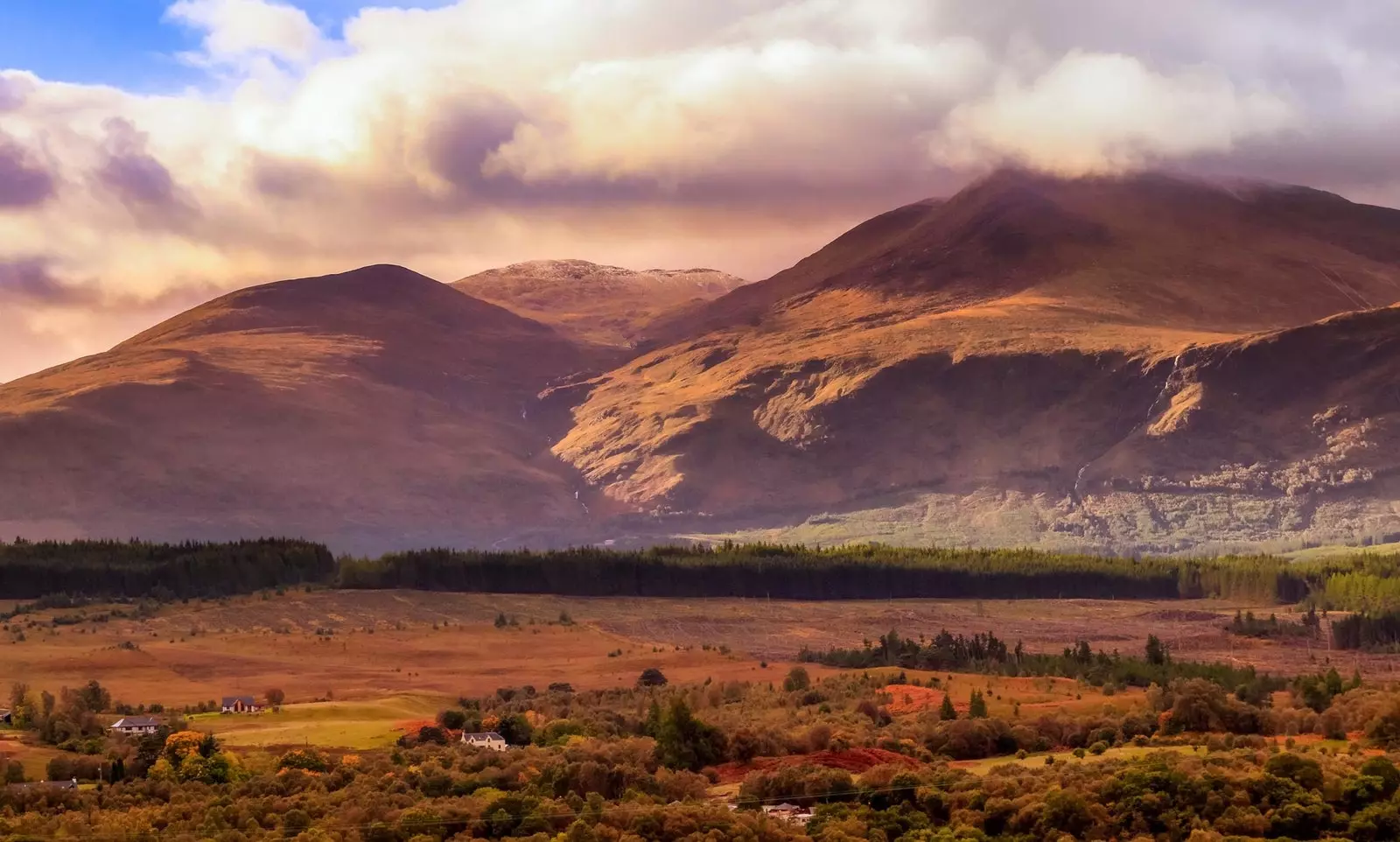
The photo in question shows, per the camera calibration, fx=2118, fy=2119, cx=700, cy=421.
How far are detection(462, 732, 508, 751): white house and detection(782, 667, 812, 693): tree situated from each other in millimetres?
19995

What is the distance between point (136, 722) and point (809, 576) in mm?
96855

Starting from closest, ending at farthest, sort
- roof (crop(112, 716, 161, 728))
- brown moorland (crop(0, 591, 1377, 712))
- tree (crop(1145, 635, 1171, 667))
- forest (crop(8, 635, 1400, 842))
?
forest (crop(8, 635, 1400, 842))
roof (crop(112, 716, 161, 728))
tree (crop(1145, 635, 1171, 667))
brown moorland (crop(0, 591, 1377, 712))

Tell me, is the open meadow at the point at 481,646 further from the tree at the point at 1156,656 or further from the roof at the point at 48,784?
the roof at the point at 48,784

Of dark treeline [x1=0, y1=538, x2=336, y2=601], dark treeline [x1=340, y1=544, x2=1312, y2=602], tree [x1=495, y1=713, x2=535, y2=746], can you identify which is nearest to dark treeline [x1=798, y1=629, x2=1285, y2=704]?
tree [x1=495, y1=713, x2=535, y2=746]

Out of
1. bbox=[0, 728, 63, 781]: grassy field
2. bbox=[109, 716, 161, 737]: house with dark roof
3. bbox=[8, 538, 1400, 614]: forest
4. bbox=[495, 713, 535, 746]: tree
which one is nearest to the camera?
bbox=[0, 728, 63, 781]: grassy field

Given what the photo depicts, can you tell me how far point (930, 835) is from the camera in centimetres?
5666

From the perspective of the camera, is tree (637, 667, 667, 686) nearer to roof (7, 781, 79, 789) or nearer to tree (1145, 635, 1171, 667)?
tree (1145, 635, 1171, 667)

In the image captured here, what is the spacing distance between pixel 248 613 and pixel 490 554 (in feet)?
118

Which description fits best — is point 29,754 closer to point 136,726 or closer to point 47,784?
point 136,726

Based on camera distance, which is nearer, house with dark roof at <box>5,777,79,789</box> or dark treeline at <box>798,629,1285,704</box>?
house with dark roof at <box>5,777,79,789</box>

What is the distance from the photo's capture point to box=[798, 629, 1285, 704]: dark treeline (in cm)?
9456

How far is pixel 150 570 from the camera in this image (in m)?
160

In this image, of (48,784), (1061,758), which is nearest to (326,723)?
(48,784)

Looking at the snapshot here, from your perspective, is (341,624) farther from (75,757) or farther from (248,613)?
(75,757)
